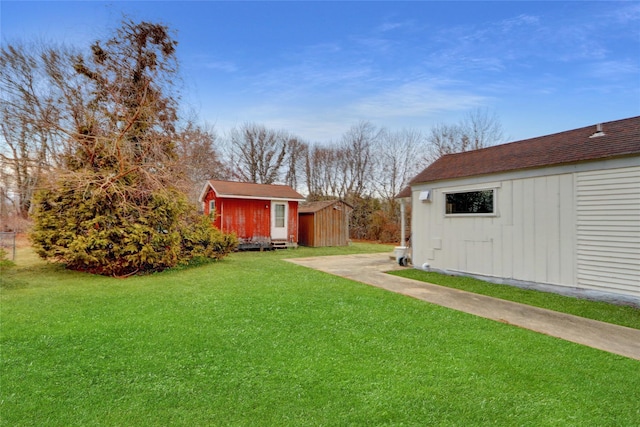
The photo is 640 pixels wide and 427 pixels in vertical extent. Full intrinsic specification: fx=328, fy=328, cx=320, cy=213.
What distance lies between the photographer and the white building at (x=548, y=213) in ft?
17.8

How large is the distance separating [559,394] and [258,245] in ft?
42.4

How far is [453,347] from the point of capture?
3.52 metres

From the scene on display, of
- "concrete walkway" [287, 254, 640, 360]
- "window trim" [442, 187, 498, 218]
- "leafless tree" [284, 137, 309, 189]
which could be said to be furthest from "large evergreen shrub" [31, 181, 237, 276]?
"leafless tree" [284, 137, 309, 189]

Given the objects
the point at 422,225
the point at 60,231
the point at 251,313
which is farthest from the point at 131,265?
the point at 422,225

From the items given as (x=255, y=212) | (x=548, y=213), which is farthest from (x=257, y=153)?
(x=548, y=213)

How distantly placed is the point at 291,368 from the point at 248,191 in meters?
12.6

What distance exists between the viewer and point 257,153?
90.2ft

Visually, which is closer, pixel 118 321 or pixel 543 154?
pixel 118 321

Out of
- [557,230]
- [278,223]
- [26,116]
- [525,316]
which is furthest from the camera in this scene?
[278,223]

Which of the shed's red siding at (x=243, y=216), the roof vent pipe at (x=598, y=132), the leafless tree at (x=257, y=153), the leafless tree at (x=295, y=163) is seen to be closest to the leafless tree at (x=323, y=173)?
the leafless tree at (x=295, y=163)

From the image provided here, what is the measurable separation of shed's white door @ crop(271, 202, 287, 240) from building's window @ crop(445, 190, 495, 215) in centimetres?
896

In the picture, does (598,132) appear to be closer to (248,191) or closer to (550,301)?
(550,301)

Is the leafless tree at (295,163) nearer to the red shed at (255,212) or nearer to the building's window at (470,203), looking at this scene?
the red shed at (255,212)

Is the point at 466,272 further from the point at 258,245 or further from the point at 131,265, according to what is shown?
the point at 258,245
